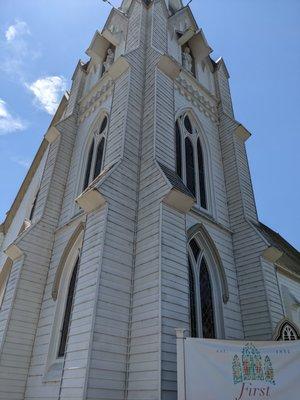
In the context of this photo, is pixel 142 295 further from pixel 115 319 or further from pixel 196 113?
pixel 196 113

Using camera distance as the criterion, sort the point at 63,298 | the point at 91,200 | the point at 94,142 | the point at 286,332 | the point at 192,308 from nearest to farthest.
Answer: the point at 91,200 → the point at 286,332 → the point at 192,308 → the point at 63,298 → the point at 94,142

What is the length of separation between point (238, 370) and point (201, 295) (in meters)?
4.57

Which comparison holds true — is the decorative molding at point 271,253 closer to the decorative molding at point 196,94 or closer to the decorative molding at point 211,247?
the decorative molding at point 211,247

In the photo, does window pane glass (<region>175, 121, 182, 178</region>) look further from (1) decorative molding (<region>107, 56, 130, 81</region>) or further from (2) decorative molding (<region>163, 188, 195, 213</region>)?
(2) decorative molding (<region>163, 188, 195, 213</region>)

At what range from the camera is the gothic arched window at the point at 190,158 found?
42.4 ft

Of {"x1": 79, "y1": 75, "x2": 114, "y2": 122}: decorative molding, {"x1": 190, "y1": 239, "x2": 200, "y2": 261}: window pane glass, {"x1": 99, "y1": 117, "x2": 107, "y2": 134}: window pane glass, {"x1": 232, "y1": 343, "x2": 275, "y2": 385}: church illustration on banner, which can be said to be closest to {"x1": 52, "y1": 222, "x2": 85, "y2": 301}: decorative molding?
{"x1": 190, "y1": 239, "x2": 200, "y2": 261}: window pane glass

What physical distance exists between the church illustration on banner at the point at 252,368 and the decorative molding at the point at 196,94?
11.0 metres

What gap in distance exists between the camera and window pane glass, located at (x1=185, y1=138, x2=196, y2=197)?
42.5 ft

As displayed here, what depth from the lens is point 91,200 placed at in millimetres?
9453

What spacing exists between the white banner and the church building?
146 centimetres

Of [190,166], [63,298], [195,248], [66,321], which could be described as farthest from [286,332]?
[190,166]

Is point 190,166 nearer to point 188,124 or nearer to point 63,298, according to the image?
point 188,124

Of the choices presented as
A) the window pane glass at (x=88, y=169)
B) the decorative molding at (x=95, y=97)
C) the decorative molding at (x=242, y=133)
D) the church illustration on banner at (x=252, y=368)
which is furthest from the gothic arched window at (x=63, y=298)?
the decorative molding at (x=242, y=133)

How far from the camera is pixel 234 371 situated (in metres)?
5.96
